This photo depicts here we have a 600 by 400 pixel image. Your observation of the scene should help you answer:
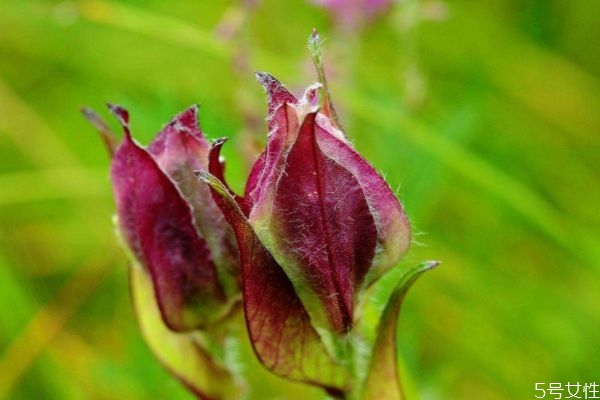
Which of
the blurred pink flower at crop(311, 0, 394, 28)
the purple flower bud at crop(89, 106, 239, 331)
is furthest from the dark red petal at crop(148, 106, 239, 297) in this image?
the blurred pink flower at crop(311, 0, 394, 28)

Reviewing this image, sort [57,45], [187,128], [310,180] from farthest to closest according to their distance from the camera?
[57,45] < [187,128] < [310,180]

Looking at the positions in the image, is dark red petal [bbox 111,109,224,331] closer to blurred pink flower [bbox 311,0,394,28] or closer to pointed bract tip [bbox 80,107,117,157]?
pointed bract tip [bbox 80,107,117,157]

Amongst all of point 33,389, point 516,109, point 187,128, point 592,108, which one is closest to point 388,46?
point 516,109

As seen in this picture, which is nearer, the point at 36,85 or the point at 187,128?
the point at 187,128

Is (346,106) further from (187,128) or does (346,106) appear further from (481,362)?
(187,128)

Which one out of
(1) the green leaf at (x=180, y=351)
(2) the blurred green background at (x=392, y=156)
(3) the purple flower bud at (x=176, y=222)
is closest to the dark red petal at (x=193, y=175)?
(3) the purple flower bud at (x=176, y=222)

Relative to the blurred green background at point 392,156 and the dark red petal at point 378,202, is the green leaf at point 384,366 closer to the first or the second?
the dark red petal at point 378,202
